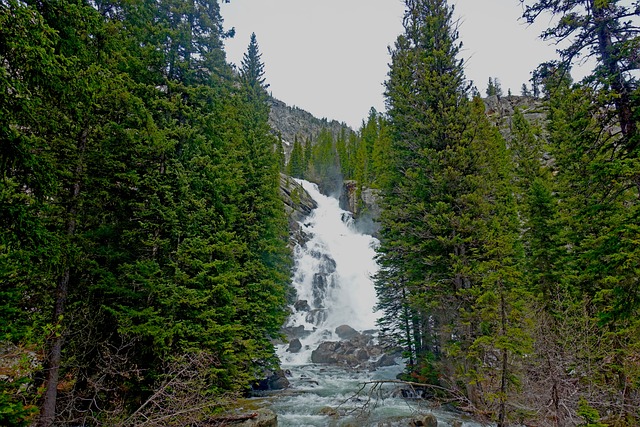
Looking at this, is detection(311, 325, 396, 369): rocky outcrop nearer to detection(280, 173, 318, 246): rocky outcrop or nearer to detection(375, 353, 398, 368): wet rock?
detection(375, 353, 398, 368): wet rock

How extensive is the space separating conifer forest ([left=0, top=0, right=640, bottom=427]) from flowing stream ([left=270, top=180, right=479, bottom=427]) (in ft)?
7.71

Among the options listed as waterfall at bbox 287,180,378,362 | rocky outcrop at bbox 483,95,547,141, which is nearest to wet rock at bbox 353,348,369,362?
waterfall at bbox 287,180,378,362

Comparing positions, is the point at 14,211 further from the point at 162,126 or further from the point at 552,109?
the point at 552,109

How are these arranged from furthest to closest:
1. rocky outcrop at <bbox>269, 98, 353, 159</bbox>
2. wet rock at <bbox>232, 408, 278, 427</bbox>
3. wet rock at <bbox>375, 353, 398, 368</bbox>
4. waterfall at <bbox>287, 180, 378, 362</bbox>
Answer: rocky outcrop at <bbox>269, 98, 353, 159</bbox> → waterfall at <bbox>287, 180, 378, 362</bbox> → wet rock at <bbox>375, 353, 398, 368</bbox> → wet rock at <bbox>232, 408, 278, 427</bbox>

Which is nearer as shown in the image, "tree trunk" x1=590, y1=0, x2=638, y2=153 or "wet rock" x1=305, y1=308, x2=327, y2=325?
"tree trunk" x1=590, y1=0, x2=638, y2=153

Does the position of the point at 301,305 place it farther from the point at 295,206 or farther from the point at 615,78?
the point at 615,78

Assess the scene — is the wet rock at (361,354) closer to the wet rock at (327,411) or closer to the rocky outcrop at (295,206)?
the wet rock at (327,411)

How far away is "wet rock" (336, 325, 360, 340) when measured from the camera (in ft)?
108

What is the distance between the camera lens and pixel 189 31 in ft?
42.5

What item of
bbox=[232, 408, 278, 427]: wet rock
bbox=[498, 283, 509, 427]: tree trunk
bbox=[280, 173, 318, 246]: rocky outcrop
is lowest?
bbox=[232, 408, 278, 427]: wet rock

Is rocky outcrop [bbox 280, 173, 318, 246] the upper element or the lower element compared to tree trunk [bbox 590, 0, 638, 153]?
upper

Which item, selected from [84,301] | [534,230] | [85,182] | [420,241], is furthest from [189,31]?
[534,230]

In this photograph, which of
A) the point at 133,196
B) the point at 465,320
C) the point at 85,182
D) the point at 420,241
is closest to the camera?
the point at 85,182

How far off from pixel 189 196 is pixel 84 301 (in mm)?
4169
